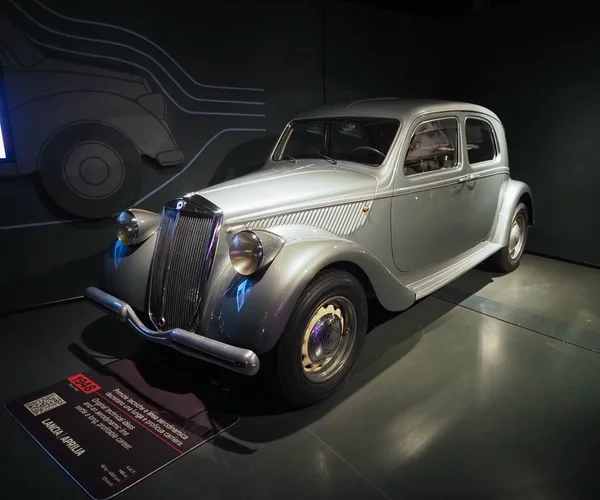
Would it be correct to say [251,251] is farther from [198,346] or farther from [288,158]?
[288,158]

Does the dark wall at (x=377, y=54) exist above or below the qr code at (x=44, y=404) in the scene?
above

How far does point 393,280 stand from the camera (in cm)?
299

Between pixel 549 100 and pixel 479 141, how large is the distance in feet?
4.43

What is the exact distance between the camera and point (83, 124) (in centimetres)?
388

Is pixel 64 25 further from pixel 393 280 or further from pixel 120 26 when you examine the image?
pixel 393 280

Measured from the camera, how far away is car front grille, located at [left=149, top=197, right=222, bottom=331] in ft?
8.38

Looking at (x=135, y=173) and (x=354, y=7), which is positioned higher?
(x=354, y=7)

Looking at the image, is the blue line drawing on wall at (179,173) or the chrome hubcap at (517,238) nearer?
the blue line drawing on wall at (179,173)

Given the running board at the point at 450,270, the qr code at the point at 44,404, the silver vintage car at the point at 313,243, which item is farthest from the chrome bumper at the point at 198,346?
the running board at the point at 450,270

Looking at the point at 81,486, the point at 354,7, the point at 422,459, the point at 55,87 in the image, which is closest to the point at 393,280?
the point at 422,459

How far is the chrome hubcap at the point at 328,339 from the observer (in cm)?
258

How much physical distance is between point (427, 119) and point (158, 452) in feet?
9.33

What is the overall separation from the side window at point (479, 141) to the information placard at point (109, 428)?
3053mm

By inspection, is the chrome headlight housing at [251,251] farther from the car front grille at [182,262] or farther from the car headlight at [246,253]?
the car front grille at [182,262]
